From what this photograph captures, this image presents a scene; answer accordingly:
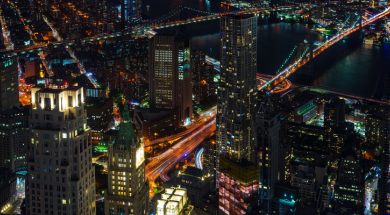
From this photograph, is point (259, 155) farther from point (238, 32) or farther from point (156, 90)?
point (156, 90)

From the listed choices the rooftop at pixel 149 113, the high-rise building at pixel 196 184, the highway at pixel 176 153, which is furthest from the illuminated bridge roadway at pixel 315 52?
the high-rise building at pixel 196 184

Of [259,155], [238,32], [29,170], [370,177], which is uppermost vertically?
[238,32]

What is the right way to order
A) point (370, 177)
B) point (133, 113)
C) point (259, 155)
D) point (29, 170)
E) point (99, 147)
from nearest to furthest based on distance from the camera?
point (29, 170) < point (259, 155) < point (370, 177) < point (99, 147) < point (133, 113)

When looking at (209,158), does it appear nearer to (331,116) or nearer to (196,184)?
(196,184)

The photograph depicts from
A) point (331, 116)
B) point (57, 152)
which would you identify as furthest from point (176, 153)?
point (57, 152)

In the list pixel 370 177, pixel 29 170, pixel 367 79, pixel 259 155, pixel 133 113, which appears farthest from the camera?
pixel 367 79

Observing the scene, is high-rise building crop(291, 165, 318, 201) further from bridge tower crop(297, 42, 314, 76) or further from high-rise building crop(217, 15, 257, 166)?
bridge tower crop(297, 42, 314, 76)

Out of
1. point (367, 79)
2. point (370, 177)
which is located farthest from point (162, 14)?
point (370, 177)

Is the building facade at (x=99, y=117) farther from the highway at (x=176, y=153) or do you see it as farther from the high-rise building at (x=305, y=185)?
the high-rise building at (x=305, y=185)
